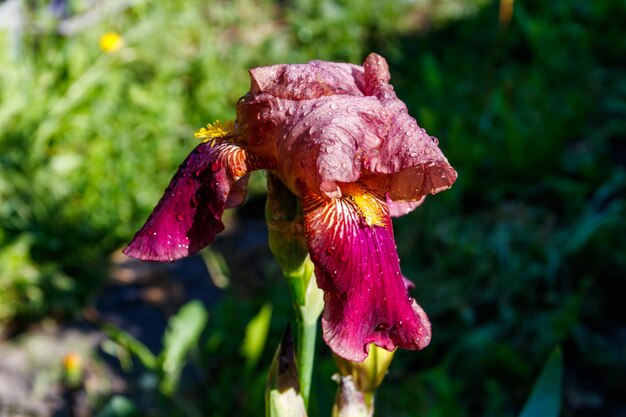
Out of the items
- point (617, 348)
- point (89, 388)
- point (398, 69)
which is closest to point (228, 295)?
point (89, 388)

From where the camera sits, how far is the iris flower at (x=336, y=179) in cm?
90

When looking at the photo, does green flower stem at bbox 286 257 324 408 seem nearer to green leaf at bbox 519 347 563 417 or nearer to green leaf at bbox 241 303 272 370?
green leaf at bbox 519 347 563 417

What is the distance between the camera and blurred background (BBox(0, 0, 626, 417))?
2.29 m

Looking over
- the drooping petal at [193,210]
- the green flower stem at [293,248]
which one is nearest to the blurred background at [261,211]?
the green flower stem at [293,248]

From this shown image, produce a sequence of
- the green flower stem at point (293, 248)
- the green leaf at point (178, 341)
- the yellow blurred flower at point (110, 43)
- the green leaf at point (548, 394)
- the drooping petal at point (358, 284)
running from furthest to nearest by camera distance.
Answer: the yellow blurred flower at point (110, 43) → the green leaf at point (178, 341) → the green leaf at point (548, 394) → the green flower stem at point (293, 248) → the drooping petal at point (358, 284)

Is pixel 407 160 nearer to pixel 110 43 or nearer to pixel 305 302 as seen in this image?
pixel 305 302

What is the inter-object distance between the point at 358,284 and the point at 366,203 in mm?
123

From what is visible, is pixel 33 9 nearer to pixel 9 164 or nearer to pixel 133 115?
pixel 133 115

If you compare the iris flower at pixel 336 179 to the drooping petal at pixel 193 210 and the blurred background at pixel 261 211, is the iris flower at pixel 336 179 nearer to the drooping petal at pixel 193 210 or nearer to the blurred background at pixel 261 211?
the drooping petal at pixel 193 210

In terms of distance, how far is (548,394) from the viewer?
1385 mm

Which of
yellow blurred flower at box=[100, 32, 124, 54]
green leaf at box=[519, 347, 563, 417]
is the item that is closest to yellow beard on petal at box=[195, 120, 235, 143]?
green leaf at box=[519, 347, 563, 417]

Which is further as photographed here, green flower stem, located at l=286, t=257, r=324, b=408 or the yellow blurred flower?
the yellow blurred flower

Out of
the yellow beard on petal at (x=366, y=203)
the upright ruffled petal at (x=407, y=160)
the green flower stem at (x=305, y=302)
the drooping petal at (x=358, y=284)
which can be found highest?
the upright ruffled petal at (x=407, y=160)

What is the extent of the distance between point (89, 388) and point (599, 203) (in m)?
1.81
